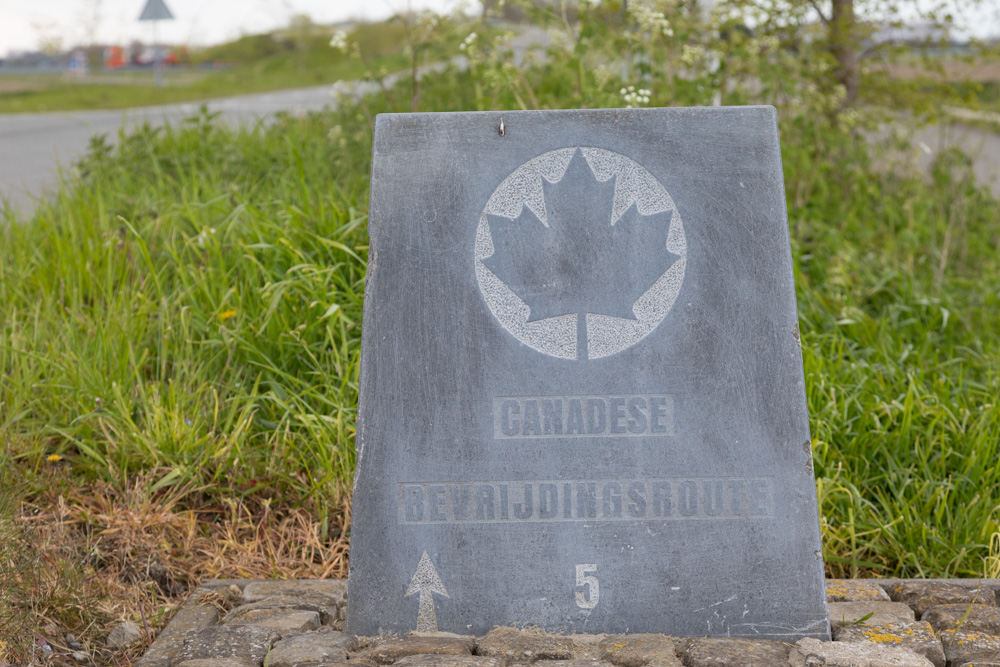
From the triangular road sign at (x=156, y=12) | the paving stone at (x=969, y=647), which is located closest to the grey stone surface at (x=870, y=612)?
the paving stone at (x=969, y=647)

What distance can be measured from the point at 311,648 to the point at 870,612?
4.29 feet

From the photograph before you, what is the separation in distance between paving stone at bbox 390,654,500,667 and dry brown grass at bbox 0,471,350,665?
2.34ft

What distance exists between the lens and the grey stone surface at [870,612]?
2.14 metres

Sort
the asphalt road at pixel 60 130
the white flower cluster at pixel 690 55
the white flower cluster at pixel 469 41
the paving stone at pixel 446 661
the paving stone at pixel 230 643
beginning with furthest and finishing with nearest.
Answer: the asphalt road at pixel 60 130 < the white flower cluster at pixel 690 55 < the white flower cluster at pixel 469 41 < the paving stone at pixel 230 643 < the paving stone at pixel 446 661

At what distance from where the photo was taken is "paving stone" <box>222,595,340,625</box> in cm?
223

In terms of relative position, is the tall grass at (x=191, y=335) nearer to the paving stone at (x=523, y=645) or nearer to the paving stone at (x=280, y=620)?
the paving stone at (x=280, y=620)

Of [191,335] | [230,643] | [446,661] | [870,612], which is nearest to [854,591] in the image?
[870,612]

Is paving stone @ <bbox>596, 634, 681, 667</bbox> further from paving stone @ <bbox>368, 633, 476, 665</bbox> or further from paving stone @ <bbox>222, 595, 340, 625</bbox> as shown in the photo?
paving stone @ <bbox>222, 595, 340, 625</bbox>

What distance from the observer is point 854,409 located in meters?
3.10

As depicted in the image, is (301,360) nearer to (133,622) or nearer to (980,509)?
(133,622)

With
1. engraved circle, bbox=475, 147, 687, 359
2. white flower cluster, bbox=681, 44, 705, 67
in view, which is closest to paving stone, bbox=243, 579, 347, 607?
engraved circle, bbox=475, 147, 687, 359

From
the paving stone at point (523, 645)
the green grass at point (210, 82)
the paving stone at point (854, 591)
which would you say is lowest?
the paving stone at point (854, 591)

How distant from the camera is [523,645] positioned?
2.02 meters

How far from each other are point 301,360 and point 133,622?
3.57ft
